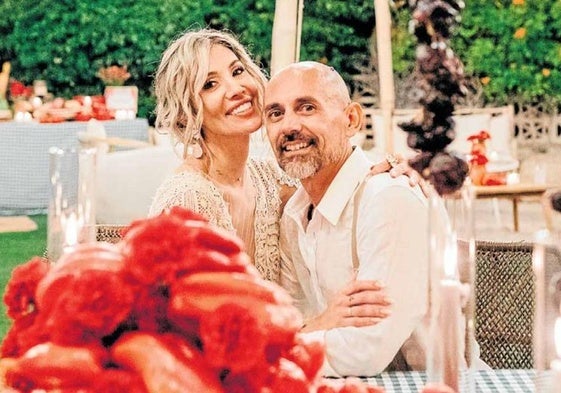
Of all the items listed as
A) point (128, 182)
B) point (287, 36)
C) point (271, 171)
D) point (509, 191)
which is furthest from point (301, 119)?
point (509, 191)

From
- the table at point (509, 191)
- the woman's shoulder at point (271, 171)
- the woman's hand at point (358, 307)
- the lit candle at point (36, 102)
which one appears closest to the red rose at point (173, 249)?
the woman's hand at point (358, 307)

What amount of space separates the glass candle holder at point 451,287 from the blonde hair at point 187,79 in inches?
53.9

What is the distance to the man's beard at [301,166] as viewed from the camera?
1.73 m

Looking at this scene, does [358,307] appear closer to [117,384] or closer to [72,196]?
[72,196]

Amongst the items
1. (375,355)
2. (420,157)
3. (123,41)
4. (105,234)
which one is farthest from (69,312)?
(123,41)

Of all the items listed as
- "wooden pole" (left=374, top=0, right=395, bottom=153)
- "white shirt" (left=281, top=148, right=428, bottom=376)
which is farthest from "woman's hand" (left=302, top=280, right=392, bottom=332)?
"wooden pole" (left=374, top=0, right=395, bottom=153)

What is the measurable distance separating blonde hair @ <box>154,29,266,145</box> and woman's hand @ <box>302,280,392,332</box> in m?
0.72

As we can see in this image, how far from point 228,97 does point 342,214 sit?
477 mm

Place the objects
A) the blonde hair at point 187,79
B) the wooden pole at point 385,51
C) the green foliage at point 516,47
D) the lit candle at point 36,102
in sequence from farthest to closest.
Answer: the green foliage at point 516,47 → the lit candle at point 36,102 → the wooden pole at point 385,51 → the blonde hair at point 187,79

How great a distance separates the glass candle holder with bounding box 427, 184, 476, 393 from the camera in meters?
0.73

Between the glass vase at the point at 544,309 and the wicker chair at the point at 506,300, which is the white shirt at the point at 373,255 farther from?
the glass vase at the point at 544,309

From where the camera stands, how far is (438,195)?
28.3 inches

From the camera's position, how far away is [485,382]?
1.22m

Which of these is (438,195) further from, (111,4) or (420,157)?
(111,4)
